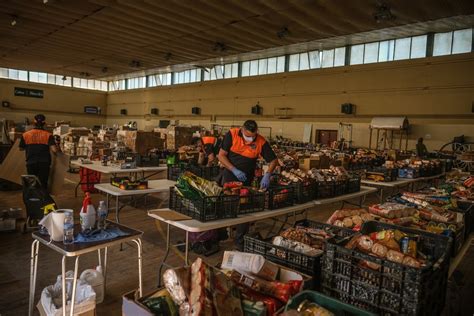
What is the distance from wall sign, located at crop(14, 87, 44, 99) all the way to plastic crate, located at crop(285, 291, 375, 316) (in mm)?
25502

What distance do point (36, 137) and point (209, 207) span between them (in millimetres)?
3765

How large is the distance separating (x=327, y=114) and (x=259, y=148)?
36.0ft

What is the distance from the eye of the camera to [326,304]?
142 centimetres

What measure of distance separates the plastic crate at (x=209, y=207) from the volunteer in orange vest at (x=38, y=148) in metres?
3.30

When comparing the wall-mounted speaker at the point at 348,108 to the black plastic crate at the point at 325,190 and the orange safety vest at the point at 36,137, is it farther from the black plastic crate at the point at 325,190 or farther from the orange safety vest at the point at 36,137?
the orange safety vest at the point at 36,137

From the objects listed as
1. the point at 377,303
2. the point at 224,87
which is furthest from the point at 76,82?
the point at 377,303

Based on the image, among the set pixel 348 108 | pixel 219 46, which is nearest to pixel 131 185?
pixel 219 46

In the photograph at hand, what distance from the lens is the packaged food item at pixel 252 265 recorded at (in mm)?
1648

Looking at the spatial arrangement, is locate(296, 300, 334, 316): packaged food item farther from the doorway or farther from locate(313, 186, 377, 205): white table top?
the doorway

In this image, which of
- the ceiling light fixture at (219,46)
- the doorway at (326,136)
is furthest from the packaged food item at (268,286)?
the doorway at (326,136)

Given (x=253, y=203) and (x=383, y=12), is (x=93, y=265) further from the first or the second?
(x=383, y=12)

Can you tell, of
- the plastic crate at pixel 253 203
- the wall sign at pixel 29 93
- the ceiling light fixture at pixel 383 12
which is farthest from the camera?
the wall sign at pixel 29 93

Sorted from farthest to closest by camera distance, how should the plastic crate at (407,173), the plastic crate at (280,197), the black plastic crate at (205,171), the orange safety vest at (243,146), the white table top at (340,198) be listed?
1. the plastic crate at (407,173)
2. the black plastic crate at (205,171)
3. the orange safety vest at (243,146)
4. the white table top at (340,198)
5. the plastic crate at (280,197)

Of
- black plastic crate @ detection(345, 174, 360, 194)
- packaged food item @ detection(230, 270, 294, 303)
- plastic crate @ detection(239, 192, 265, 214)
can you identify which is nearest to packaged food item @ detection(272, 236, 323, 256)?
packaged food item @ detection(230, 270, 294, 303)
